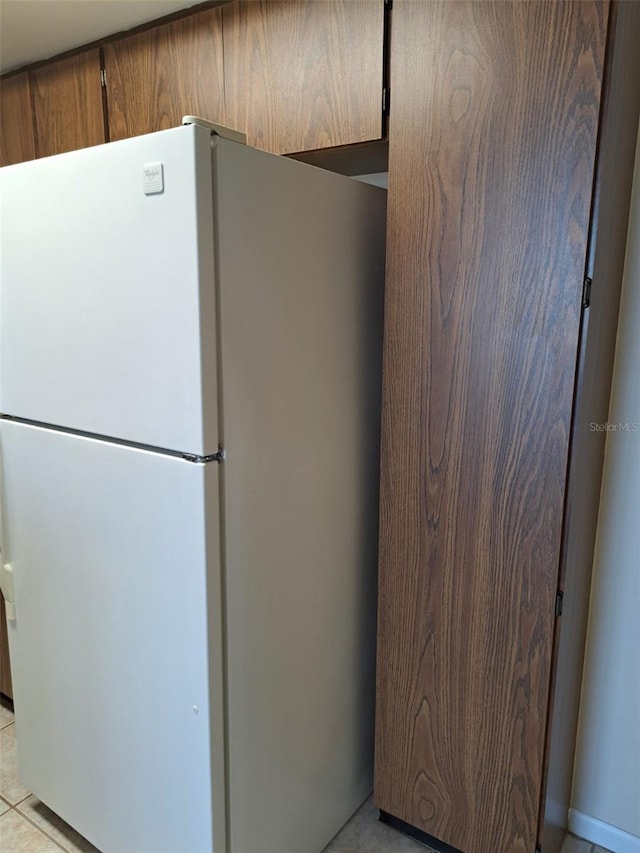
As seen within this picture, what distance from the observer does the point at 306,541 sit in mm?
1380

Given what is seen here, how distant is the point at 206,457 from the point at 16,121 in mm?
1607

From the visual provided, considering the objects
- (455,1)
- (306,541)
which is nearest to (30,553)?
(306,541)

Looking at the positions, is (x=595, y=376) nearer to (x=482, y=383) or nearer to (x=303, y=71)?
(x=482, y=383)

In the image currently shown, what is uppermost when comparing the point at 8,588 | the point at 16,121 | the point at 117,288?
the point at 16,121

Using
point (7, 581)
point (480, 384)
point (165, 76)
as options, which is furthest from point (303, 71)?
point (7, 581)

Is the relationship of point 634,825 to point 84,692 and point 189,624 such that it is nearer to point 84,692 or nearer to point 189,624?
point 189,624

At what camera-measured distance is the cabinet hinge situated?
1331mm

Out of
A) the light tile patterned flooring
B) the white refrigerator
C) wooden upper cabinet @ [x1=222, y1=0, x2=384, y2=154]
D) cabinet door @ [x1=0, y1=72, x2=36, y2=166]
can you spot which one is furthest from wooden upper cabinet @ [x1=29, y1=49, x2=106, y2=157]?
the light tile patterned flooring

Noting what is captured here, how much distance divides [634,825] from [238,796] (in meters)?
1.07

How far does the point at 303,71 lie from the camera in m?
1.42

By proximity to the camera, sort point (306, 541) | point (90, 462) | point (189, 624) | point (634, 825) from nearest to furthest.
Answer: point (189, 624)
point (90, 462)
point (306, 541)
point (634, 825)

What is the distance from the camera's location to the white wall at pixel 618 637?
1454mm

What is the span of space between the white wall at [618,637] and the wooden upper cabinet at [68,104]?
1512 mm

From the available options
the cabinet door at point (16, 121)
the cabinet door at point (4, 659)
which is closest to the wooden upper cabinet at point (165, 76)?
the cabinet door at point (16, 121)
